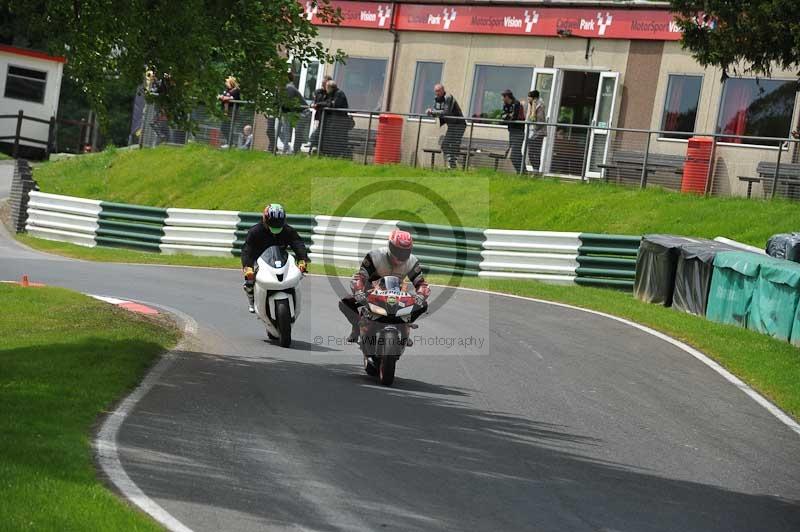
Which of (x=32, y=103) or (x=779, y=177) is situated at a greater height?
(x=779, y=177)

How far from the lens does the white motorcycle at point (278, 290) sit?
14.8 metres

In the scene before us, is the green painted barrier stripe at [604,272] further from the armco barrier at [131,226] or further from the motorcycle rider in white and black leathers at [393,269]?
the motorcycle rider in white and black leathers at [393,269]

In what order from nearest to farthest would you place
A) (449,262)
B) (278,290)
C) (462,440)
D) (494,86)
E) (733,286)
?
1. (462,440)
2. (278,290)
3. (733,286)
4. (449,262)
5. (494,86)

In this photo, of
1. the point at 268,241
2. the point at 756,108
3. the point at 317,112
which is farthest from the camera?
the point at 317,112

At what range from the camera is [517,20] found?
32688 mm

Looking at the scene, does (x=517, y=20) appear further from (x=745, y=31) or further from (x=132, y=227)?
(x=745, y=31)

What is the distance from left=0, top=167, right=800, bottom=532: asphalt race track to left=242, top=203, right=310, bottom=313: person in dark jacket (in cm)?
88

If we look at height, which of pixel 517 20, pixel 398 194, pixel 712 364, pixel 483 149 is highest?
pixel 517 20

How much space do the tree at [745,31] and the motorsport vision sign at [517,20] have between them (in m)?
11.1

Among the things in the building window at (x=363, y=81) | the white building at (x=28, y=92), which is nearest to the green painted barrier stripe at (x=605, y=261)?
the building window at (x=363, y=81)

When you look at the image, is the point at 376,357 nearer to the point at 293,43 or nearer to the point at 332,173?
the point at 293,43

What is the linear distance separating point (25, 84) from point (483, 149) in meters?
23.9

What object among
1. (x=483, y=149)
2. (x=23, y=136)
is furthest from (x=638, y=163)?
(x=23, y=136)

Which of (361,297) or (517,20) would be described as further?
(517,20)
